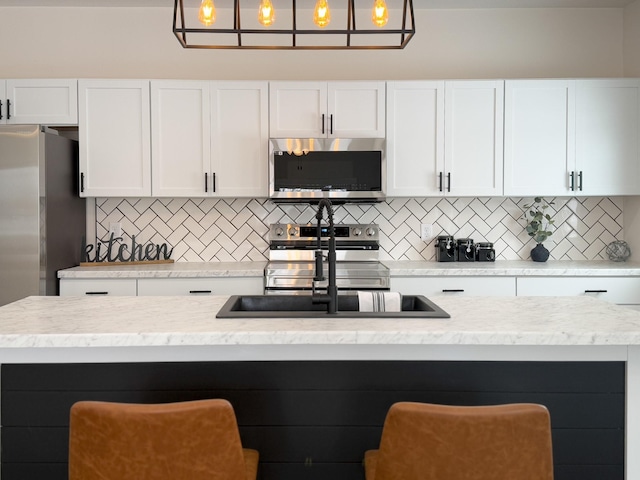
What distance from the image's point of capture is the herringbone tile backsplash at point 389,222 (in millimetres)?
4023

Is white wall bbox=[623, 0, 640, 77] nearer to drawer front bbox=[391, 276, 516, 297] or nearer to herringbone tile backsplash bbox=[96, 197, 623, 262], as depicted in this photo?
herringbone tile backsplash bbox=[96, 197, 623, 262]

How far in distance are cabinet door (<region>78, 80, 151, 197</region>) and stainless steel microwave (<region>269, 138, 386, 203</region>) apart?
92cm

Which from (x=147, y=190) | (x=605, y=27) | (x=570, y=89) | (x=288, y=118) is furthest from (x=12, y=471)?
(x=605, y=27)

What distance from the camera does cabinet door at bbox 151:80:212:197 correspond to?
366 cm

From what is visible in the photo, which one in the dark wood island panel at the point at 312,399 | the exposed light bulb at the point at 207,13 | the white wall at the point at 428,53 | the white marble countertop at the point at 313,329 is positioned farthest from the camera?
the white wall at the point at 428,53

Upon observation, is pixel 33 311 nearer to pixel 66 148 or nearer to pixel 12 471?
pixel 12 471

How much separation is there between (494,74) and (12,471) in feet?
12.6

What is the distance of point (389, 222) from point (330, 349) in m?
2.48

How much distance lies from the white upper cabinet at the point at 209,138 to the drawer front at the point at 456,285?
1.16 meters

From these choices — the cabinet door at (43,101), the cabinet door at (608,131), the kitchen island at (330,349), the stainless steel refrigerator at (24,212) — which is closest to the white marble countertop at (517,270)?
the cabinet door at (608,131)

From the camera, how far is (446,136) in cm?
369

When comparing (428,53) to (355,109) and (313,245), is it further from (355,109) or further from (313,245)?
(313,245)

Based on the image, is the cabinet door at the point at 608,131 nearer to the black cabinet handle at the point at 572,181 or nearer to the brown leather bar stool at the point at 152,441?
the black cabinet handle at the point at 572,181

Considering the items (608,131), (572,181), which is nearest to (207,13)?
(572,181)
